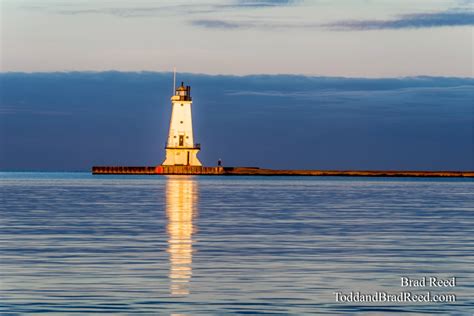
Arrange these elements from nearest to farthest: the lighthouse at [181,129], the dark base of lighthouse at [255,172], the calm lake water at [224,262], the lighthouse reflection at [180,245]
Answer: the calm lake water at [224,262] < the lighthouse reflection at [180,245] < the lighthouse at [181,129] < the dark base of lighthouse at [255,172]

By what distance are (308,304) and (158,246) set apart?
11.5 meters

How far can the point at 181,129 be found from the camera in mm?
129500

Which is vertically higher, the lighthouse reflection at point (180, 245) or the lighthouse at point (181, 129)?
the lighthouse at point (181, 129)

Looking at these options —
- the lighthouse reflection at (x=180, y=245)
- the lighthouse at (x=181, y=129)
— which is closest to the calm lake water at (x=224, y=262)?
the lighthouse reflection at (x=180, y=245)

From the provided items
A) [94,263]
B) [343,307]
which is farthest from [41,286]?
[343,307]

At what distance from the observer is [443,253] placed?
2762 centimetres

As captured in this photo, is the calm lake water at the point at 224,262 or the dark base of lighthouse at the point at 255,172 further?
Result: the dark base of lighthouse at the point at 255,172

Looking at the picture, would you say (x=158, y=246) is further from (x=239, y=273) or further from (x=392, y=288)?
(x=392, y=288)

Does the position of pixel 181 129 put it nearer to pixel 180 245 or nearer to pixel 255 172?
pixel 255 172

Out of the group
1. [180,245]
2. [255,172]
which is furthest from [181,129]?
[180,245]

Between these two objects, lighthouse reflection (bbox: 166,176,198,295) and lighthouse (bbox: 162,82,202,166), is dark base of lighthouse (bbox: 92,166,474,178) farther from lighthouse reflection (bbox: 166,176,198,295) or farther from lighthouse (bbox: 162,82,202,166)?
lighthouse reflection (bbox: 166,176,198,295)

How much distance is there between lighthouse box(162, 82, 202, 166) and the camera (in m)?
130

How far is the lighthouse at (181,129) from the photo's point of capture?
12975cm

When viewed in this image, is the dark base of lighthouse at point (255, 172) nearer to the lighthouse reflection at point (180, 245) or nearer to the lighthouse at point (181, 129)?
the lighthouse at point (181, 129)
